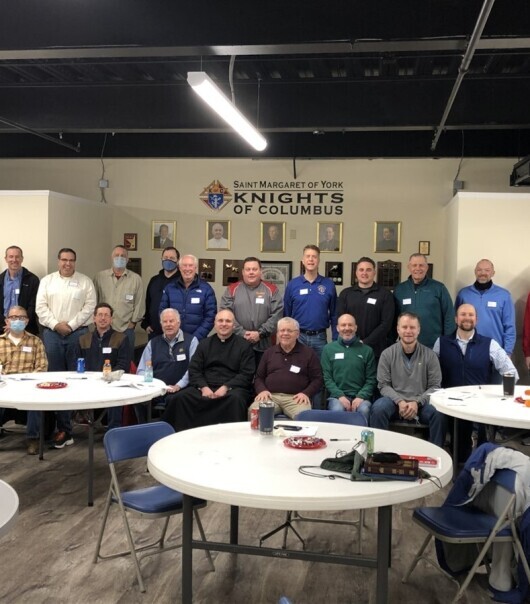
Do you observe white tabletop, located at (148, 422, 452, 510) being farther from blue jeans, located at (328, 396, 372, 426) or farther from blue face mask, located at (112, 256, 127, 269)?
blue face mask, located at (112, 256, 127, 269)

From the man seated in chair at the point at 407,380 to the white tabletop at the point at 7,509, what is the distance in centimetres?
358

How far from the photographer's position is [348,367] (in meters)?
5.68

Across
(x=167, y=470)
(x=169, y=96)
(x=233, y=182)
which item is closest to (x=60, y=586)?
(x=167, y=470)

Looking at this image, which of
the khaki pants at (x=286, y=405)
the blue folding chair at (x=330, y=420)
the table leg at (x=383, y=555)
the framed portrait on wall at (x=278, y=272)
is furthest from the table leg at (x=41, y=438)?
the framed portrait on wall at (x=278, y=272)

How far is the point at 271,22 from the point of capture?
4.44 meters

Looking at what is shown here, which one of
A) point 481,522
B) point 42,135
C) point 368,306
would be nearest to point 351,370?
point 368,306

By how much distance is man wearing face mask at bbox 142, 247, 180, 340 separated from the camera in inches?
290

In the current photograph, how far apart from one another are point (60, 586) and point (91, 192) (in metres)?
7.13

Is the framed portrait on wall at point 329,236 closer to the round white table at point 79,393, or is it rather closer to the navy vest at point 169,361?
the navy vest at point 169,361

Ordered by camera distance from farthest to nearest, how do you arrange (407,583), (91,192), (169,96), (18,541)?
1. (91,192)
2. (169,96)
3. (18,541)
4. (407,583)

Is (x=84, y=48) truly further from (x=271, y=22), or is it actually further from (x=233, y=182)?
(x=233, y=182)

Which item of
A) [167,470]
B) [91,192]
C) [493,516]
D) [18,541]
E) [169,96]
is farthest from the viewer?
[91,192]

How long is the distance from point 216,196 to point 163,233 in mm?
924

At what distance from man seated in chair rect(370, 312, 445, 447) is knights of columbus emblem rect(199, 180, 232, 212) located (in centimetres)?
439
